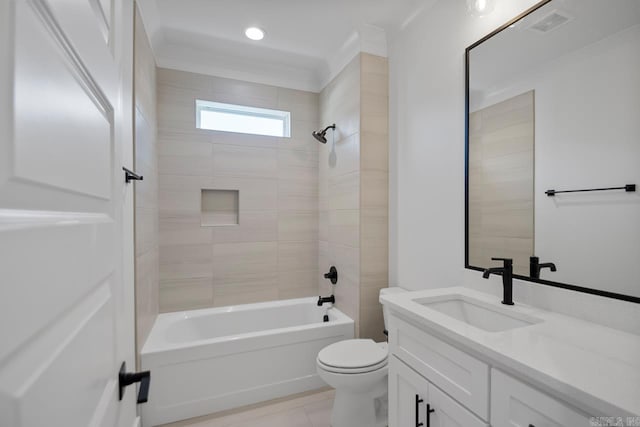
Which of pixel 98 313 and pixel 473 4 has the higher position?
pixel 473 4

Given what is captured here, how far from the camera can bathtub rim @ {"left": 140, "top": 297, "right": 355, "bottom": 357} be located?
6.29 ft

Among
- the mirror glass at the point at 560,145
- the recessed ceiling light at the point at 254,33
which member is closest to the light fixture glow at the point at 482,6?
the mirror glass at the point at 560,145

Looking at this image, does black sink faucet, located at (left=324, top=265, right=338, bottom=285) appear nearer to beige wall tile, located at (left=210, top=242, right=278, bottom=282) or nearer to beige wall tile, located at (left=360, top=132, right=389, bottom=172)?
beige wall tile, located at (left=210, top=242, right=278, bottom=282)

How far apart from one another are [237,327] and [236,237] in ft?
2.73

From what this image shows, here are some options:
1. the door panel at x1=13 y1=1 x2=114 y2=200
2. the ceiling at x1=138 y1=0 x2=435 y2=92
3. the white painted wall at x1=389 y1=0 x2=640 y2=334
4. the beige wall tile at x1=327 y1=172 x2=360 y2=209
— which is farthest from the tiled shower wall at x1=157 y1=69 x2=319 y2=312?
the door panel at x1=13 y1=1 x2=114 y2=200

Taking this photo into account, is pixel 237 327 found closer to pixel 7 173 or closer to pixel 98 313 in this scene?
pixel 98 313

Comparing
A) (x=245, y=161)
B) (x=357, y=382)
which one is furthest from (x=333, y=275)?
(x=245, y=161)

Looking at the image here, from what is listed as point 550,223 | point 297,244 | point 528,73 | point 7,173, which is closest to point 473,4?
point 528,73

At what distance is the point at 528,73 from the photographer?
1.34m

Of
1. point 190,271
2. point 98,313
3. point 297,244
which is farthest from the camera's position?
point 297,244

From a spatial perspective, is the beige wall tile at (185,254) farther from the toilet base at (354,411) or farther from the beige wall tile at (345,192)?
the toilet base at (354,411)

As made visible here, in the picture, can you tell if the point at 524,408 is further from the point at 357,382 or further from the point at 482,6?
the point at 482,6

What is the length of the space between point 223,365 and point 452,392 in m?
1.55

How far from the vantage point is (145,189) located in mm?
1985
